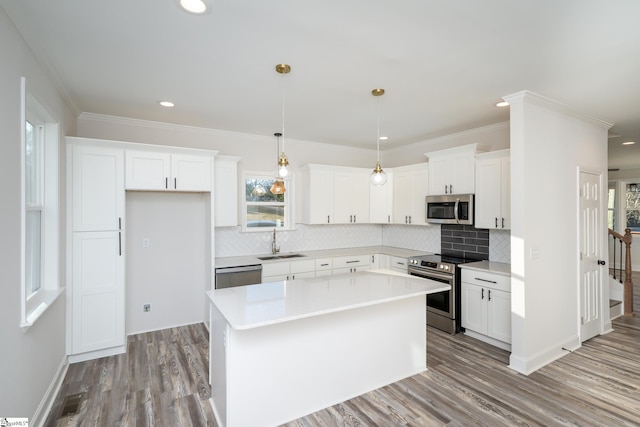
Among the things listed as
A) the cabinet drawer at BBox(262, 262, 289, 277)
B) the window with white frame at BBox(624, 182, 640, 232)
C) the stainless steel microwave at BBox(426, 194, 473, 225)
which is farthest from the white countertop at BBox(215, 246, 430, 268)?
the window with white frame at BBox(624, 182, 640, 232)

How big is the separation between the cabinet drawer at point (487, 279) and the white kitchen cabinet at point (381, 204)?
1766 millimetres

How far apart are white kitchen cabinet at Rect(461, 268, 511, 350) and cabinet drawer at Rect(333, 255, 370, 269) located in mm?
1575

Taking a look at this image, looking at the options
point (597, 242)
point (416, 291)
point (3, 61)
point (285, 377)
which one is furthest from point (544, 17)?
point (597, 242)

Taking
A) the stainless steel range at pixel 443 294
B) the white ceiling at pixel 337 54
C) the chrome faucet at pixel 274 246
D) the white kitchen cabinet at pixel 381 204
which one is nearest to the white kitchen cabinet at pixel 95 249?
the white ceiling at pixel 337 54

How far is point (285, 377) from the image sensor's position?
239cm

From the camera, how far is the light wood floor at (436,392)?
95.3 inches

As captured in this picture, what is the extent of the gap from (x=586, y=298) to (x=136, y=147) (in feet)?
18.3

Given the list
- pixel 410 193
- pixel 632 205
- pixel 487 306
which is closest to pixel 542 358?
pixel 487 306

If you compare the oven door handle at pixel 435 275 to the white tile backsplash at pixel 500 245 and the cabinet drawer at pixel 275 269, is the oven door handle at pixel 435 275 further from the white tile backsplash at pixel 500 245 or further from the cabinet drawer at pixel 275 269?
the cabinet drawer at pixel 275 269

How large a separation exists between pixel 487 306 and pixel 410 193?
2.05 meters

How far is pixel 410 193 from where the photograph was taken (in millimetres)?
5109

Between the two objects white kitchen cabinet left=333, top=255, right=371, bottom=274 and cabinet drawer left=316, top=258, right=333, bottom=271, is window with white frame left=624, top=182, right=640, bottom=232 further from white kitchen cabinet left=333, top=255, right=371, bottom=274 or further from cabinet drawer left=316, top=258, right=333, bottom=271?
cabinet drawer left=316, top=258, right=333, bottom=271

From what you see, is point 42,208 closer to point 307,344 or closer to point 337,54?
point 307,344

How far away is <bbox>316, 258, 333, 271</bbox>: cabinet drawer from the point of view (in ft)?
15.5
